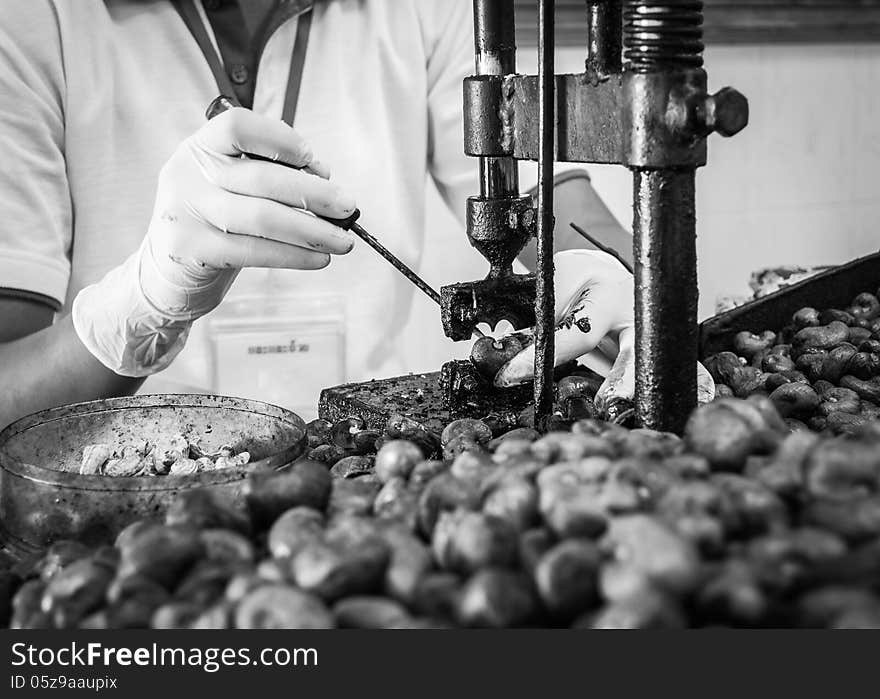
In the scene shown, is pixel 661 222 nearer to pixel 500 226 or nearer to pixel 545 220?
pixel 545 220

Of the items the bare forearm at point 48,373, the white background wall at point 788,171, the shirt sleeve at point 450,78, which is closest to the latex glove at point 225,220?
the bare forearm at point 48,373

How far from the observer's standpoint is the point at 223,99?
148cm

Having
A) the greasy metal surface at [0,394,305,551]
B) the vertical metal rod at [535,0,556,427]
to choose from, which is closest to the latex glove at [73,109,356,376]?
the greasy metal surface at [0,394,305,551]

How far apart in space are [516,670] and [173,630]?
0.66ft

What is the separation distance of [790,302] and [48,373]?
4.32 ft

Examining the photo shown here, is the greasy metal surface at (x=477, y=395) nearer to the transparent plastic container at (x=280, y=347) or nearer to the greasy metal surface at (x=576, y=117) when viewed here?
the greasy metal surface at (x=576, y=117)

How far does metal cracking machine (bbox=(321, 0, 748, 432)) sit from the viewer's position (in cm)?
88

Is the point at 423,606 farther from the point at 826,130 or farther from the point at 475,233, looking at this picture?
the point at 826,130

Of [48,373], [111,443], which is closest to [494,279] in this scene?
[111,443]

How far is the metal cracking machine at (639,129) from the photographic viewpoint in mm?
882

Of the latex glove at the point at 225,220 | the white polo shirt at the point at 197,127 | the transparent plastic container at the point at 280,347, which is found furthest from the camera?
the transparent plastic container at the point at 280,347

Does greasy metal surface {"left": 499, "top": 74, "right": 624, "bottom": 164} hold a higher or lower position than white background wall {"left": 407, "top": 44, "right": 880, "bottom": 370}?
higher

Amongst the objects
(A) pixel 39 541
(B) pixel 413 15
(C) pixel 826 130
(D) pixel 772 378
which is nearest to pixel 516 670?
(A) pixel 39 541

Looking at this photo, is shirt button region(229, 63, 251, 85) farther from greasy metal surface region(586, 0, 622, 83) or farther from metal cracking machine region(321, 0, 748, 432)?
greasy metal surface region(586, 0, 622, 83)
